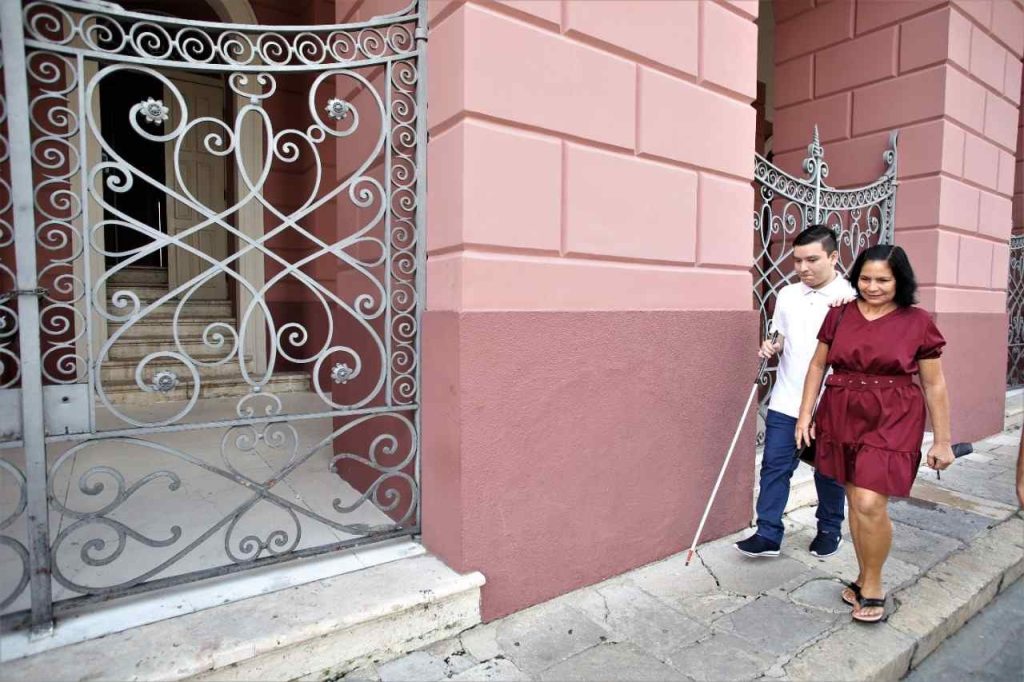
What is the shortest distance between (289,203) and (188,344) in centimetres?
188

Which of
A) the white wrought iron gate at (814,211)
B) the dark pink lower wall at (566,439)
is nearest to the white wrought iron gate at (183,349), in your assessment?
the dark pink lower wall at (566,439)

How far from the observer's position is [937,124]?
489 centimetres

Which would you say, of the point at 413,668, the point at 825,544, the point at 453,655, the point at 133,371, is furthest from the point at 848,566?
the point at 133,371

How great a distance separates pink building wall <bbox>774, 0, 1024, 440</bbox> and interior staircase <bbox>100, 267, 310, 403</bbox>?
5.61 meters

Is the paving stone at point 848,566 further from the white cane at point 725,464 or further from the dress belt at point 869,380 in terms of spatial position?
the dress belt at point 869,380

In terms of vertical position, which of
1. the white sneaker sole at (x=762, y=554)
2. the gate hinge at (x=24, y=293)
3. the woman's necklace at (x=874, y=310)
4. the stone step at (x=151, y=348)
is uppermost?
the gate hinge at (x=24, y=293)

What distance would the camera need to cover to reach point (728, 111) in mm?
3270

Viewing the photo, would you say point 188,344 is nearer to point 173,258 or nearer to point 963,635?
point 173,258

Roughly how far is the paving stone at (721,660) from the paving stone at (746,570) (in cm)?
45

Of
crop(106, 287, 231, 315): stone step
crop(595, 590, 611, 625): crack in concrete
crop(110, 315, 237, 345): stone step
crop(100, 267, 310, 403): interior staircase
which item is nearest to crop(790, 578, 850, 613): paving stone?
crop(595, 590, 611, 625): crack in concrete

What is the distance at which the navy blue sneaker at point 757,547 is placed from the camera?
10.3 ft

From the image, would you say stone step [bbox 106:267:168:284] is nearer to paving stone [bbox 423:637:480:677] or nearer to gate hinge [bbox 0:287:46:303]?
gate hinge [bbox 0:287:46:303]

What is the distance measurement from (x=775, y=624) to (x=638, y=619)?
0.57 metres

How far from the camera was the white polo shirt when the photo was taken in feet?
10.1
